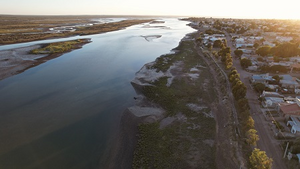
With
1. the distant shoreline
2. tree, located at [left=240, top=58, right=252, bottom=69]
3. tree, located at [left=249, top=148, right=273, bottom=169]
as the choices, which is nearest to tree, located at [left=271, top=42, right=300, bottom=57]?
tree, located at [left=240, top=58, right=252, bottom=69]

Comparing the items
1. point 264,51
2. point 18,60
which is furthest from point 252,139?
point 18,60

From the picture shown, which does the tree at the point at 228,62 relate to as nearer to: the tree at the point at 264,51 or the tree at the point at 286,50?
the tree at the point at 264,51

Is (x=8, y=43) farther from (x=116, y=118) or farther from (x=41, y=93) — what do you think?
(x=116, y=118)

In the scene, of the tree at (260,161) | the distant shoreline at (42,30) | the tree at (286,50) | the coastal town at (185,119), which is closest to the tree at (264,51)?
the tree at (286,50)

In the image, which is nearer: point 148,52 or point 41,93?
point 41,93

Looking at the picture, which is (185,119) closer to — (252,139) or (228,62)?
(252,139)

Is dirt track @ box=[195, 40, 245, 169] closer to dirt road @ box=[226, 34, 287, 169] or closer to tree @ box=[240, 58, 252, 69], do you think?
dirt road @ box=[226, 34, 287, 169]

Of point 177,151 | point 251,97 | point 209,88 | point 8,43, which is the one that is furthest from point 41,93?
point 8,43
